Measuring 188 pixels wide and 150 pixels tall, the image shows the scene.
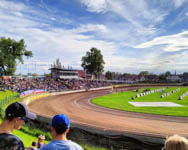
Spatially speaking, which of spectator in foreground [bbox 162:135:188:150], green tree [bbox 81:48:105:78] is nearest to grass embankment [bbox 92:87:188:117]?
spectator in foreground [bbox 162:135:188:150]

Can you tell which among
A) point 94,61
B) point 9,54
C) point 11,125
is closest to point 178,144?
point 11,125

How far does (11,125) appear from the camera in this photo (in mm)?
2355

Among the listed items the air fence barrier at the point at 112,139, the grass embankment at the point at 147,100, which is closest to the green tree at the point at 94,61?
the grass embankment at the point at 147,100

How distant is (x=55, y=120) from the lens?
7.51ft

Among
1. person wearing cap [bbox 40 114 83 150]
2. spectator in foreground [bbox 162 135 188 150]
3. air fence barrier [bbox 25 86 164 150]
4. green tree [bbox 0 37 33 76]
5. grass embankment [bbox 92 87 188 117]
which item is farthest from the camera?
green tree [bbox 0 37 33 76]

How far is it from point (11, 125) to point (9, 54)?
56127mm

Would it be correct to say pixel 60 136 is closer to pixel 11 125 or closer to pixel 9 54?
pixel 11 125

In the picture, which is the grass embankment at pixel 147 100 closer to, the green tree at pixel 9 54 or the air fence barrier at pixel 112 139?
the air fence barrier at pixel 112 139

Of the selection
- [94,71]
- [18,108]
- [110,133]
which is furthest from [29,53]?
[18,108]

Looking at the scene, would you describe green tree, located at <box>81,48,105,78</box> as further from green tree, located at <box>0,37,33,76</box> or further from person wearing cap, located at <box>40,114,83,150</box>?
person wearing cap, located at <box>40,114,83,150</box>

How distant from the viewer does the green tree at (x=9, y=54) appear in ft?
162

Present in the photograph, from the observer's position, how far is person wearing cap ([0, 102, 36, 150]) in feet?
7.06

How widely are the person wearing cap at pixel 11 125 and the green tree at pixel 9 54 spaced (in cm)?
5298

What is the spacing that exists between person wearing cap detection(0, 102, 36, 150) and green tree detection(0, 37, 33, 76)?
52979mm
